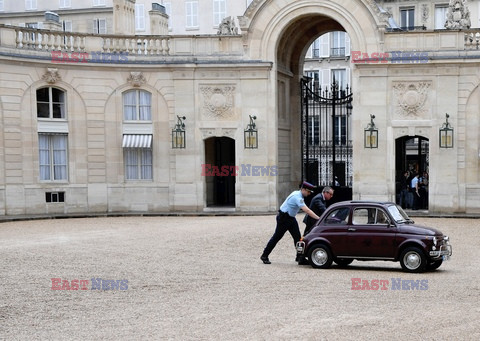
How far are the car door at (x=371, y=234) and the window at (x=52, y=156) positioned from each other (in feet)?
54.1

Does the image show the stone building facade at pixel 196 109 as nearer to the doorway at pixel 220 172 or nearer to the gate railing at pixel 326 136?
the doorway at pixel 220 172

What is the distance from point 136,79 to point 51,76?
A: 10.7 ft

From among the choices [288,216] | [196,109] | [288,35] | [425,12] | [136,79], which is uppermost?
[425,12]

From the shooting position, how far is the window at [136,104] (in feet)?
96.6

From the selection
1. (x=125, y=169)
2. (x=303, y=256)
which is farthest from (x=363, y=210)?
(x=125, y=169)

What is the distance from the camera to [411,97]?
27.7 m

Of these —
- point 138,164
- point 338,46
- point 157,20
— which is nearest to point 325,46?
point 338,46

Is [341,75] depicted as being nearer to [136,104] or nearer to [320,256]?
[136,104]

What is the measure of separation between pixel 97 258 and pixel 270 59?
14.4 m

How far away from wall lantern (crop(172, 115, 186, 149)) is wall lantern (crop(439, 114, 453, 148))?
32.2ft

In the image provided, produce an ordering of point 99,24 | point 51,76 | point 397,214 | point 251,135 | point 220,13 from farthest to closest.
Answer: point 99,24 → point 220,13 → point 251,135 → point 51,76 → point 397,214

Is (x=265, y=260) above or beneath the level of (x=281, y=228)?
beneath

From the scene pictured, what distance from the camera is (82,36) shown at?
28656 millimetres

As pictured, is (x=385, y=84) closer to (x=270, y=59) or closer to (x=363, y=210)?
(x=270, y=59)
